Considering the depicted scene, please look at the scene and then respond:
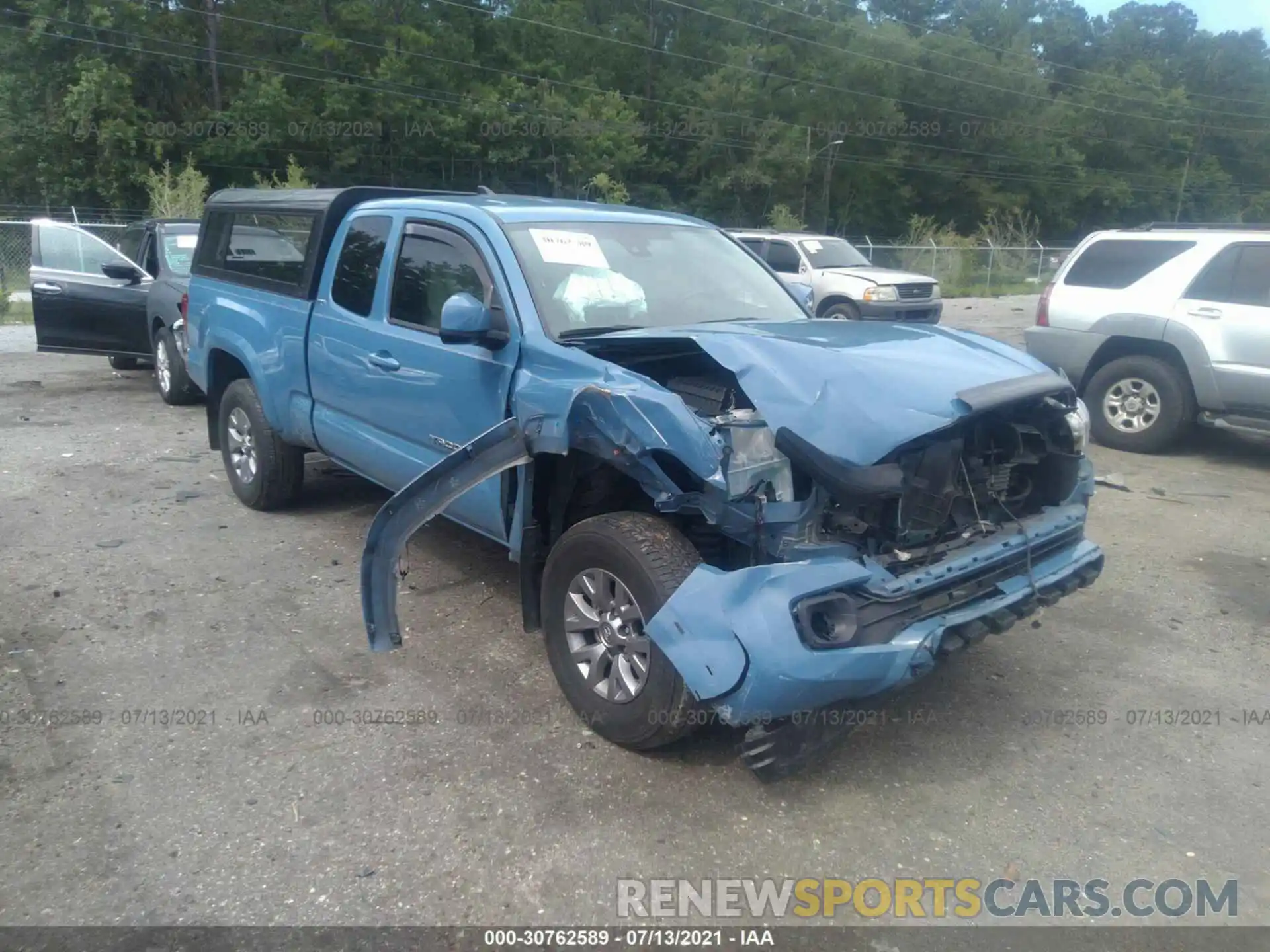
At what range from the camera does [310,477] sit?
738 centimetres

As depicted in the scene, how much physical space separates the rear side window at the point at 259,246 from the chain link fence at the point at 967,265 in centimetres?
2414

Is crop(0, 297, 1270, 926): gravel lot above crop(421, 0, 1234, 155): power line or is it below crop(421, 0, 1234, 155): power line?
below

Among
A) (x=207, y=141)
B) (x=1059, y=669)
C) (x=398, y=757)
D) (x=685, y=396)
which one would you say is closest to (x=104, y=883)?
(x=398, y=757)

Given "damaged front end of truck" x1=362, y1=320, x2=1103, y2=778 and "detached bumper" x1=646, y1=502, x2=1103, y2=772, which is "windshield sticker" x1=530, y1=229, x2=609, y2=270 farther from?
"detached bumper" x1=646, y1=502, x2=1103, y2=772

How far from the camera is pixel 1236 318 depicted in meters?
7.88

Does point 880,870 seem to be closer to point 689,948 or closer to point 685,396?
point 689,948

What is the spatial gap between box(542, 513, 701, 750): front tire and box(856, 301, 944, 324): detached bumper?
39.7 feet

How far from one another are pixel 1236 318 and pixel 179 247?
385 inches

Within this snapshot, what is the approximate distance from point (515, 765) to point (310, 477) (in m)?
4.35

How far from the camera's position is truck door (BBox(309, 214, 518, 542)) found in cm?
434

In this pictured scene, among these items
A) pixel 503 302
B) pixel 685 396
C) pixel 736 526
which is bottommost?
pixel 736 526

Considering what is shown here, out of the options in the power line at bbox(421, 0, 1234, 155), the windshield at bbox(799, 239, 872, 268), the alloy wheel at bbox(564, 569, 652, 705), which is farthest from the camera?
the power line at bbox(421, 0, 1234, 155)

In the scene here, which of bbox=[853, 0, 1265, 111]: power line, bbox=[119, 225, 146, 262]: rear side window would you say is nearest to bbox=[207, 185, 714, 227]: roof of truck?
bbox=[119, 225, 146, 262]: rear side window

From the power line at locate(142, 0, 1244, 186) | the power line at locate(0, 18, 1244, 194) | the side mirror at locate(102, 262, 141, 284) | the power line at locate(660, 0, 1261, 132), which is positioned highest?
the power line at locate(660, 0, 1261, 132)
